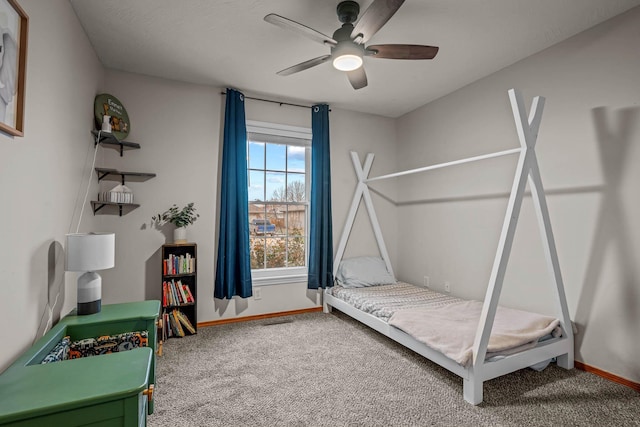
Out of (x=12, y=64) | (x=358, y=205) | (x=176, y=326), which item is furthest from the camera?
(x=358, y=205)

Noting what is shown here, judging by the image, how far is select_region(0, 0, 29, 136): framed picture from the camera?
4.11 feet

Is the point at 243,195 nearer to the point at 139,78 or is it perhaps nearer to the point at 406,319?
the point at 139,78

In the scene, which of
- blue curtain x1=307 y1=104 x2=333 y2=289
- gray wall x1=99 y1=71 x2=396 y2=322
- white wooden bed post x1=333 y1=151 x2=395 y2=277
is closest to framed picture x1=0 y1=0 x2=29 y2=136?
gray wall x1=99 y1=71 x2=396 y2=322

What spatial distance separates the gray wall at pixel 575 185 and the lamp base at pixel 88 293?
3.26 meters

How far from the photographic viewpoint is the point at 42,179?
165 cm

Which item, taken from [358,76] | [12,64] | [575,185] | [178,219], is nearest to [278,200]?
[178,219]

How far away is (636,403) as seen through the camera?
192 centimetres

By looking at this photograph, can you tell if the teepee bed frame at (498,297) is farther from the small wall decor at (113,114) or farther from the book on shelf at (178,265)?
the small wall decor at (113,114)

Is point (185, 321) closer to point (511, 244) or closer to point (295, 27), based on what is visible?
point (295, 27)

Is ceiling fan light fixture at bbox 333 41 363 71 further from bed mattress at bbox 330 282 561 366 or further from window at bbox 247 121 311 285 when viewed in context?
bed mattress at bbox 330 282 561 366

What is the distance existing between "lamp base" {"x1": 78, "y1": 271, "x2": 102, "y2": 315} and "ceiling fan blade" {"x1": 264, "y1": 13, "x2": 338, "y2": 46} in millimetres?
1837

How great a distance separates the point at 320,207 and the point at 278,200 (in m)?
0.52

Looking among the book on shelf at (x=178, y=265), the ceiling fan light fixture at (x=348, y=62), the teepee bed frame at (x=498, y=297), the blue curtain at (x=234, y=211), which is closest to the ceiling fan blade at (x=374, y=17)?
the ceiling fan light fixture at (x=348, y=62)

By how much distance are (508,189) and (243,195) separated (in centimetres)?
263
